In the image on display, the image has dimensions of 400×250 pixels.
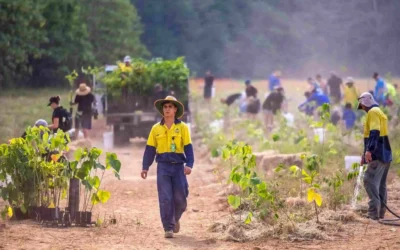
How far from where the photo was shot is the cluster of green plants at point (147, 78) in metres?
21.7

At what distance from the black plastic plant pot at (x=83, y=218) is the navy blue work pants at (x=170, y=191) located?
1003 millimetres

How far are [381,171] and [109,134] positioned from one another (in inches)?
473

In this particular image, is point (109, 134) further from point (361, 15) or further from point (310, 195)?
point (361, 15)

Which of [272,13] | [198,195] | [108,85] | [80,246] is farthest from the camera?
[272,13]

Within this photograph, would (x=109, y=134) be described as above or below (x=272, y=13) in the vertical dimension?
below

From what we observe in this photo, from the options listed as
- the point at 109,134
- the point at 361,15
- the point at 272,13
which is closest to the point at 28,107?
the point at 109,134

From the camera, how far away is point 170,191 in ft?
33.7

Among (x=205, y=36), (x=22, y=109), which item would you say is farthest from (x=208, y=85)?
(x=205, y=36)

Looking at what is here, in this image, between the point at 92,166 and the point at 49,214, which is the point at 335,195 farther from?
the point at 49,214

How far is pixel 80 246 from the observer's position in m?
9.42

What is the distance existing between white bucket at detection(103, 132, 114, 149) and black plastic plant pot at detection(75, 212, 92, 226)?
11325 mm

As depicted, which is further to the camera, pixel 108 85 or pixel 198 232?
pixel 108 85

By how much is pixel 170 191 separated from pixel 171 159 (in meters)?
0.37

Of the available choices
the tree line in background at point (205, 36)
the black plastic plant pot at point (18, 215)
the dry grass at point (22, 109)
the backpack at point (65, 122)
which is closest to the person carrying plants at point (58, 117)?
the backpack at point (65, 122)
